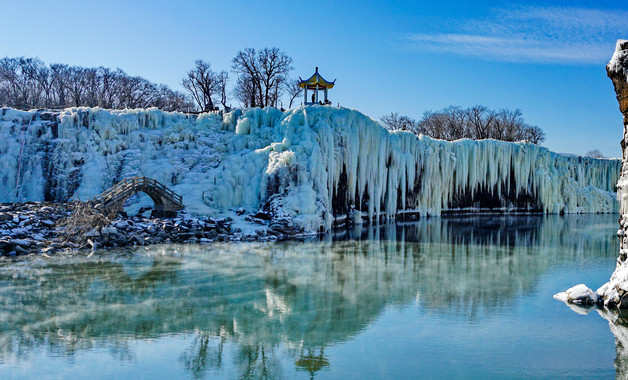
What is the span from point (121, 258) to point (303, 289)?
718 centimetres

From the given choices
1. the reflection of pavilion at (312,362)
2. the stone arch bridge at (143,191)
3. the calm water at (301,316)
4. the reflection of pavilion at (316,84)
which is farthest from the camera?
the reflection of pavilion at (316,84)

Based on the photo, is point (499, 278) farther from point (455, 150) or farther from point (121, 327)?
point (455, 150)

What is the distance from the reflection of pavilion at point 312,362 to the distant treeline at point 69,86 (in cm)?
4101

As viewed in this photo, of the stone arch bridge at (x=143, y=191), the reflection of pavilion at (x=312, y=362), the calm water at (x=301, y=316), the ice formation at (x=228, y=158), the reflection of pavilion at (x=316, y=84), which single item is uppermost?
the reflection of pavilion at (x=316, y=84)

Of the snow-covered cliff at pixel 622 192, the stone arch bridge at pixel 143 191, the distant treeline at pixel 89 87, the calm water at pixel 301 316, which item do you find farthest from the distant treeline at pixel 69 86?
Result: the snow-covered cliff at pixel 622 192

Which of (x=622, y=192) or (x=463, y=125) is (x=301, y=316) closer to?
(x=622, y=192)

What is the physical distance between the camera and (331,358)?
8781mm

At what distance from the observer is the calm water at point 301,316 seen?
8.45 m

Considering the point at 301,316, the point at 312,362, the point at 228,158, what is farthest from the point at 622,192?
the point at 228,158

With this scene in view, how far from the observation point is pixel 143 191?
22.7 m

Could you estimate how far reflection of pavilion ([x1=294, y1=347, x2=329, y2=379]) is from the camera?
834 centimetres

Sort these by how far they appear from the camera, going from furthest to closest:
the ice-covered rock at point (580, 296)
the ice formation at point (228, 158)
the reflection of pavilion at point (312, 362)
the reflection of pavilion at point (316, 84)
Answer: the reflection of pavilion at point (316, 84)
the ice formation at point (228, 158)
the ice-covered rock at point (580, 296)
the reflection of pavilion at point (312, 362)

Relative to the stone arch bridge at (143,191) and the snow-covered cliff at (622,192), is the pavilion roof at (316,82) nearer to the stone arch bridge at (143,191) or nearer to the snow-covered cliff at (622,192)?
the stone arch bridge at (143,191)

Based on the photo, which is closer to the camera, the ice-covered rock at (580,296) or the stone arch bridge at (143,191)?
the ice-covered rock at (580,296)
